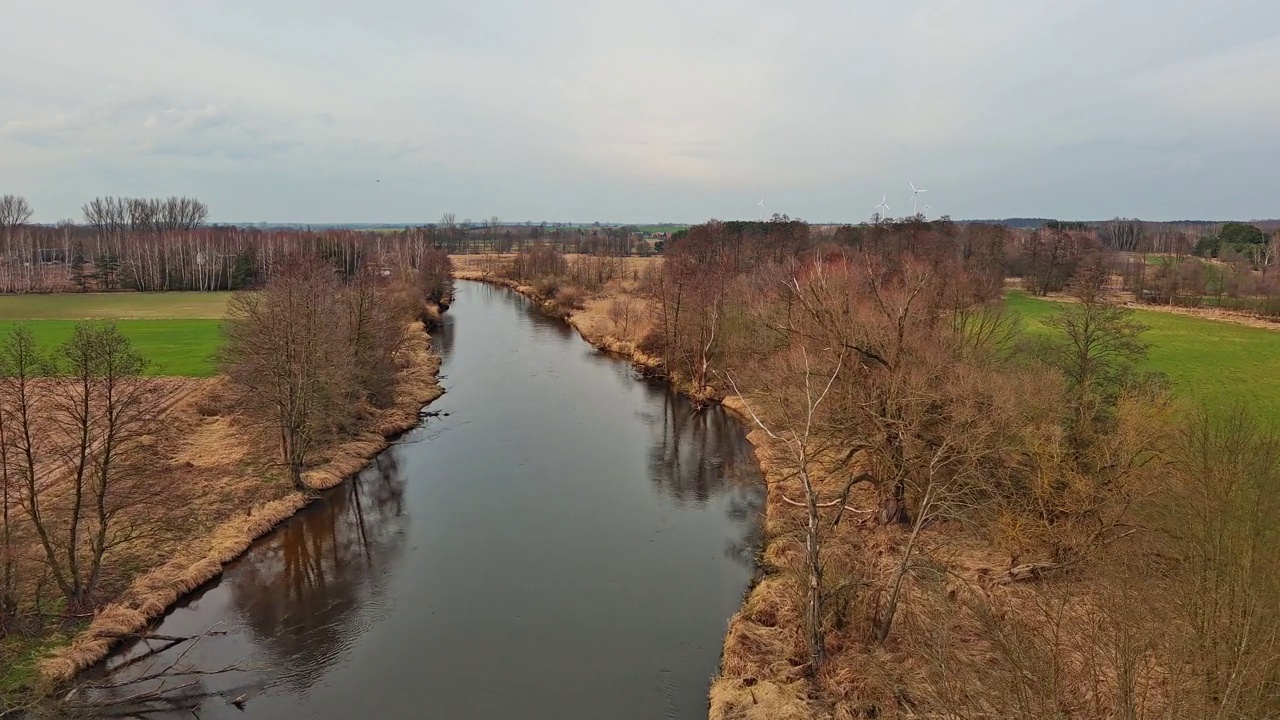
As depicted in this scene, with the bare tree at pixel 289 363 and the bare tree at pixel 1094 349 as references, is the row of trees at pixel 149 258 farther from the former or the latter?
the bare tree at pixel 1094 349

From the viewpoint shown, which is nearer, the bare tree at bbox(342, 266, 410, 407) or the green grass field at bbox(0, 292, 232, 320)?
the bare tree at bbox(342, 266, 410, 407)

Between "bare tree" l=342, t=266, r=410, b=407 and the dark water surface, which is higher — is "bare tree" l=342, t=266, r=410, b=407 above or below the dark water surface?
above

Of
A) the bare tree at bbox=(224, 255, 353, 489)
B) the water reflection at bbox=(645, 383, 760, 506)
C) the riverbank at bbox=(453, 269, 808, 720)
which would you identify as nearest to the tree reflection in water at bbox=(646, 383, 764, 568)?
the water reflection at bbox=(645, 383, 760, 506)

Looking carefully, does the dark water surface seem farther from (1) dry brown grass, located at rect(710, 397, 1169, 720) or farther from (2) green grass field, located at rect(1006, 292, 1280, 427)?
(2) green grass field, located at rect(1006, 292, 1280, 427)

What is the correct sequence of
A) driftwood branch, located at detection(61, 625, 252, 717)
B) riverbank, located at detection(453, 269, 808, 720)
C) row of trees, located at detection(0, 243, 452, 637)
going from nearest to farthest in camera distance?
riverbank, located at detection(453, 269, 808, 720), driftwood branch, located at detection(61, 625, 252, 717), row of trees, located at detection(0, 243, 452, 637)

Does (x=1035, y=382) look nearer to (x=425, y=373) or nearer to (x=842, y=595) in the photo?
(x=842, y=595)

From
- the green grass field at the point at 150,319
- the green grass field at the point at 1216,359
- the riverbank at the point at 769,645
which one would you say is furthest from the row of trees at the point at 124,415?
the green grass field at the point at 1216,359
